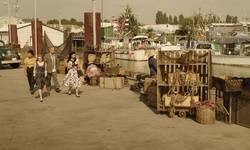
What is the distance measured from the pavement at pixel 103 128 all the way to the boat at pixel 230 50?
30800 mm

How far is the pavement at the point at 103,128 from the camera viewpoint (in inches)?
302

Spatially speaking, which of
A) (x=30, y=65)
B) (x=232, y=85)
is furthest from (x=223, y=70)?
(x=232, y=85)

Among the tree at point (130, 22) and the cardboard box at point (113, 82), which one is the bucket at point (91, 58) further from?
the tree at point (130, 22)

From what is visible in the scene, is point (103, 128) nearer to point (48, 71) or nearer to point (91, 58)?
point (48, 71)

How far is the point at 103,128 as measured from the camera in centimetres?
905

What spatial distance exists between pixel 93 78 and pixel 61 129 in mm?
8272

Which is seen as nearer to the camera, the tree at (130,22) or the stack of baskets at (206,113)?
the stack of baskets at (206,113)

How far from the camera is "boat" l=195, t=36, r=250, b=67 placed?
41.9 m

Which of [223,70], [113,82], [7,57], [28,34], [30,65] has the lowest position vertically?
[223,70]

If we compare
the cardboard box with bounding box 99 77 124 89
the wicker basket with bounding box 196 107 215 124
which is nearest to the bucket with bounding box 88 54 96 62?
the cardboard box with bounding box 99 77 124 89

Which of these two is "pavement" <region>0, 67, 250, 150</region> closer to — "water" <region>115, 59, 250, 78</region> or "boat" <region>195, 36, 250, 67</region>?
"water" <region>115, 59, 250, 78</region>

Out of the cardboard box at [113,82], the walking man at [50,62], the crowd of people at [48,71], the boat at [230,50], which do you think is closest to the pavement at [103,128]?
the crowd of people at [48,71]

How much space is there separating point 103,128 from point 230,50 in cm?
4018

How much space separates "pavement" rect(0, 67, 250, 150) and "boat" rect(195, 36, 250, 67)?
30.8 meters
